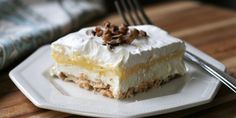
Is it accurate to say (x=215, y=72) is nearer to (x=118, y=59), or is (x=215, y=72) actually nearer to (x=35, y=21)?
(x=118, y=59)

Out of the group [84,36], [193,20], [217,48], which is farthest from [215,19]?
[84,36]

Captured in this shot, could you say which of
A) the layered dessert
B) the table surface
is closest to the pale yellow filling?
the layered dessert

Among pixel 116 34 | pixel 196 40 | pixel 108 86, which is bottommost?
pixel 196 40

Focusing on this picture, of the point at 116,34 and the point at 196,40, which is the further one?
the point at 196,40

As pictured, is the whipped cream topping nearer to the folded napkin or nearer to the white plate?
the white plate

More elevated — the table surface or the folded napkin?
the folded napkin

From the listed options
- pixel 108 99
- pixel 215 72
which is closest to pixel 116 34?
pixel 108 99

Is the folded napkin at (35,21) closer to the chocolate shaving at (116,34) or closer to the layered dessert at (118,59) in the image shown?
the layered dessert at (118,59)
